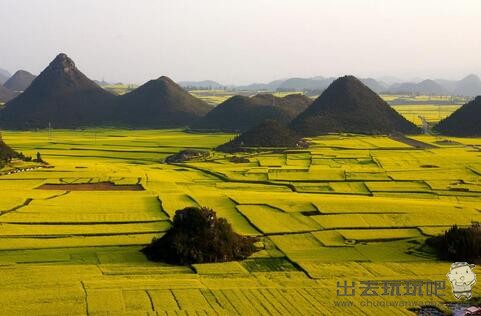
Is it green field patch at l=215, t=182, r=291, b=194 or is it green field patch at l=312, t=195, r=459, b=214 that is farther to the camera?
green field patch at l=215, t=182, r=291, b=194

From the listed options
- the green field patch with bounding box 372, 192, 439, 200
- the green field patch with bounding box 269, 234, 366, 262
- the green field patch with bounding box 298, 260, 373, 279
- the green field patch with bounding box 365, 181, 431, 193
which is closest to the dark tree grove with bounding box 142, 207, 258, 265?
the green field patch with bounding box 269, 234, 366, 262

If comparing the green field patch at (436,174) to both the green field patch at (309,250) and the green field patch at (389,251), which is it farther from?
the green field patch at (309,250)

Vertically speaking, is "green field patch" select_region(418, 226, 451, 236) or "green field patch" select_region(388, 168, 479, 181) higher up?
"green field patch" select_region(388, 168, 479, 181)

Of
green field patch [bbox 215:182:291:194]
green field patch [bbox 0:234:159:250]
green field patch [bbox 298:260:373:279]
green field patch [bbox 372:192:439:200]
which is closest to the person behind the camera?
green field patch [bbox 298:260:373:279]

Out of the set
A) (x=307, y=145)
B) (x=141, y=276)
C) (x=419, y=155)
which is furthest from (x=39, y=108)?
(x=141, y=276)

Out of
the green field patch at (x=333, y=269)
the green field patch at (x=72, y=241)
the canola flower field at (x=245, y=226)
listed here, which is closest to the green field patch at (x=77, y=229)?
the canola flower field at (x=245, y=226)

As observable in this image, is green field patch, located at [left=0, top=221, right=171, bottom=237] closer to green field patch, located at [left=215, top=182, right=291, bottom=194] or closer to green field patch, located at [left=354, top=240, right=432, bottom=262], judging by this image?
green field patch, located at [left=354, top=240, right=432, bottom=262]

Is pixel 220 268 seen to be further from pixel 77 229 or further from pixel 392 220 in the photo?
pixel 392 220
